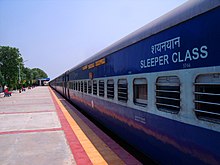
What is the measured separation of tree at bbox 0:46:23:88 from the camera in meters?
51.2

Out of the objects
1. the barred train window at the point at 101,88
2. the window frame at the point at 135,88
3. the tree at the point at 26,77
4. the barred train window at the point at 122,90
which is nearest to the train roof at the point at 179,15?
the window frame at the point at 135,88

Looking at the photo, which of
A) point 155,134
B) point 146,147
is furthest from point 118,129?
point 155,134

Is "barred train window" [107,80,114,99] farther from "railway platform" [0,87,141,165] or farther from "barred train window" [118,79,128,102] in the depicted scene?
"railway platform" [0,87,141,165]

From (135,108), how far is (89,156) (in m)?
1.47

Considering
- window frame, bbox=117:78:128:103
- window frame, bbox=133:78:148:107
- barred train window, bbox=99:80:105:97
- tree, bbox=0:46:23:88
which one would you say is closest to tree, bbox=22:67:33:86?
tree, bbox=0:46:23:88

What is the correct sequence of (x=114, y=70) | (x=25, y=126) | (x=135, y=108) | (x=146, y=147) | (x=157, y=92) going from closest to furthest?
(x=157, y=92) → (x=146, y=147) → (x=135, y=108) → (x=114, y=70) → (x=25, y=126)

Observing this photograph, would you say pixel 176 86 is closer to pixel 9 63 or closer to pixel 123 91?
pixel 123 91

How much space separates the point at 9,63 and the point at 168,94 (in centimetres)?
5276

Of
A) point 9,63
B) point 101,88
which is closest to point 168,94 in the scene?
point 101,88

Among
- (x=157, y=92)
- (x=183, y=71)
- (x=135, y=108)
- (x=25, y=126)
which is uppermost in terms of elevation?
(x=183, y=71)

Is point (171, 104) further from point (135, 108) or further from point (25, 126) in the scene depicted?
point (25, 126)

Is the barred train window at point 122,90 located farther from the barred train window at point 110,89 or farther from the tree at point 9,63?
the tree at point 9,63

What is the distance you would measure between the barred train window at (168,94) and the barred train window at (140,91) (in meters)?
0.57

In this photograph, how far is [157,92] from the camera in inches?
161
